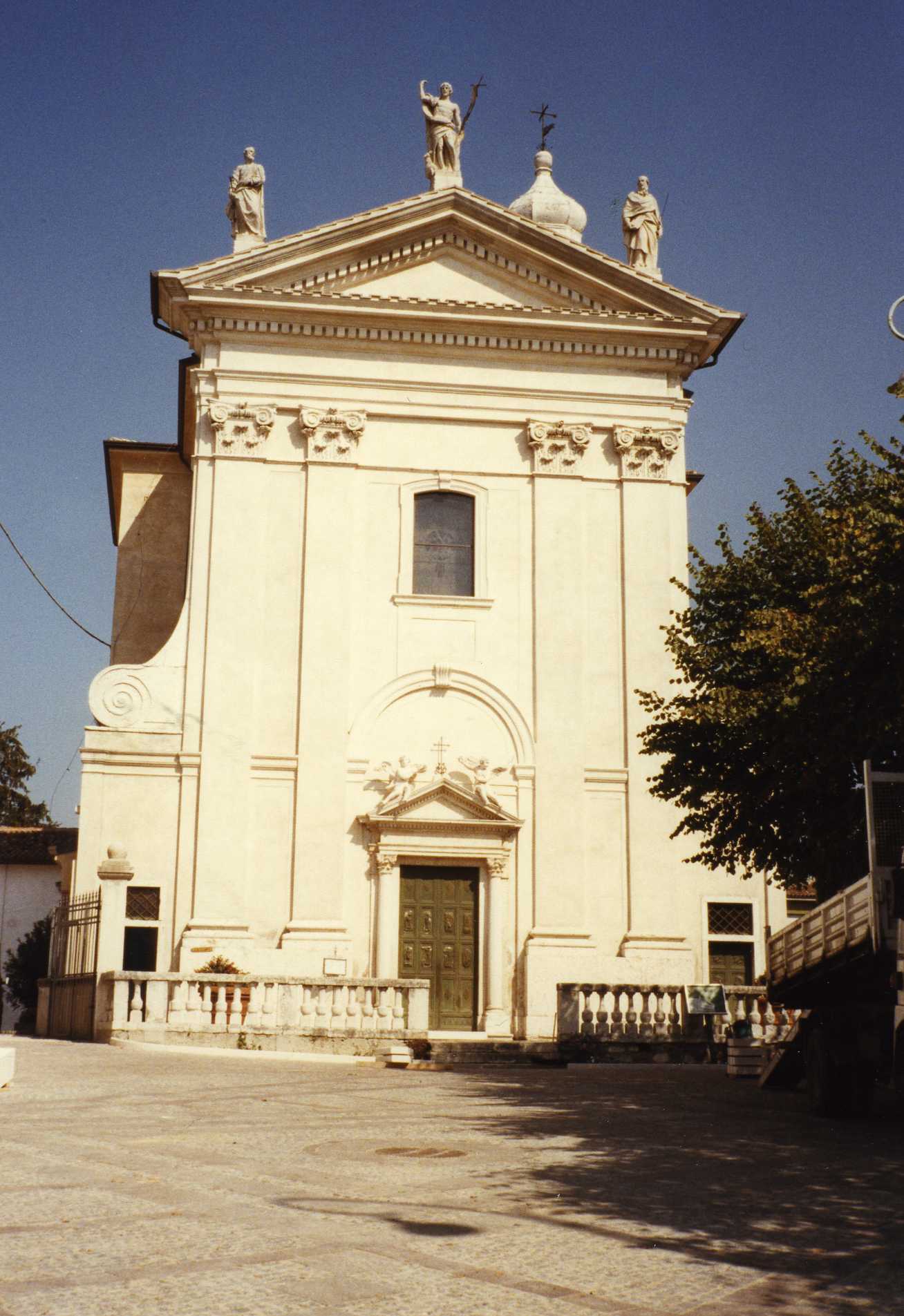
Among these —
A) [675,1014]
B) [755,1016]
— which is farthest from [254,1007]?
[755,1016]

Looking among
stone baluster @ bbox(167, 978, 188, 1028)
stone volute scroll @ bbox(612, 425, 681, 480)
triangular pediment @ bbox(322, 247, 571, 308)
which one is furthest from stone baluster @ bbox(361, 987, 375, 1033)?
triangular pediment @ bbox(322, 247, 571, 308)

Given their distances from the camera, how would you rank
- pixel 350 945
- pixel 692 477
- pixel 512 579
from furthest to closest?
pixel 692 477 < pixel 512 579 < pixel 350 945

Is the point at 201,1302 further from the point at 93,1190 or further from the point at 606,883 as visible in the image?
the point at 606,883

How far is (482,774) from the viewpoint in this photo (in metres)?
24.6

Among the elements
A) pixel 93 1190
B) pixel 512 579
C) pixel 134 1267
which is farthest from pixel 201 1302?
pixel 512 579

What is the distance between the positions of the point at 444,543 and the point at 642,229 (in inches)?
296

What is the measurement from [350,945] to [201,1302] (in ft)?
60.7

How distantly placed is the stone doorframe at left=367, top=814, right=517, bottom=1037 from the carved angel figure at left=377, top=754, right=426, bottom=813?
306 mm

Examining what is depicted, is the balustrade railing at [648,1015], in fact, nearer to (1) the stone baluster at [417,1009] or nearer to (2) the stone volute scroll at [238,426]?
(1) the stone baluster at [417,1009]

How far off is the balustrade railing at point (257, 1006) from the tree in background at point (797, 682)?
4.80m

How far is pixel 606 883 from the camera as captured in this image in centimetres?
2461

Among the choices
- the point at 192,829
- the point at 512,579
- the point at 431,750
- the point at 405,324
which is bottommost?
the point at 192,829

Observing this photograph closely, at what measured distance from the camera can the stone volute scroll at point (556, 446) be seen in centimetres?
2620

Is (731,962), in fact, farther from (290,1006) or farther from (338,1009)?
(290,1006)
